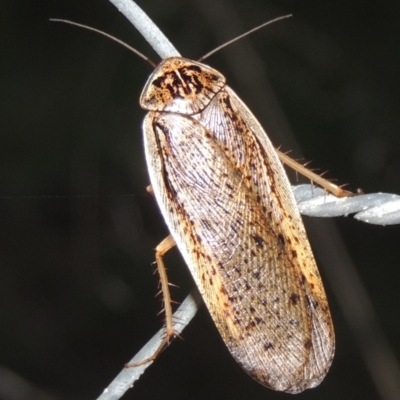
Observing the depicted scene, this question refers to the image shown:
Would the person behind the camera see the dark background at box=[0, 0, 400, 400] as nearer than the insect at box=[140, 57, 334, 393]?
No

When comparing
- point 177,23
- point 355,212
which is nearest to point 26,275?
point 177,23

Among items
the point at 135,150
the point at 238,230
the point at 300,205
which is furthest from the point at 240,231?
the point at 135,150

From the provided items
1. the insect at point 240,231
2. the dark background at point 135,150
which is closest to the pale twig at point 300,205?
the insect at point 240,231

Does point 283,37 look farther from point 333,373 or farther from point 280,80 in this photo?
point 333,373

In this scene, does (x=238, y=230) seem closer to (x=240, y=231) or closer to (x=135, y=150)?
(x=240, y=231)

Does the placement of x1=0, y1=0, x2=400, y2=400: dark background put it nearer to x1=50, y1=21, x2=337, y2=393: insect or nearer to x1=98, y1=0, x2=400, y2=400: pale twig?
x1=50, y1=21, x2=337, y2=393: insect

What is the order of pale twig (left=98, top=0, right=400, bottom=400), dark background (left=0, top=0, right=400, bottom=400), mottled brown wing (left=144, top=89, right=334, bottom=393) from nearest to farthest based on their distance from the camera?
pale twig (left=98, top=0, right=400, bottom=400) < mottled brown wing (left=144, top=89, right=334, bottom=393) < dark background (left=0, top=0, right=400, bottom=400)

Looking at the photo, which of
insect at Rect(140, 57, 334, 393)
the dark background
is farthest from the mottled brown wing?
the dark background

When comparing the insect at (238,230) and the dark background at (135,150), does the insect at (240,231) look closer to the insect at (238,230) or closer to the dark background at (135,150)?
the insect at (238,230)
